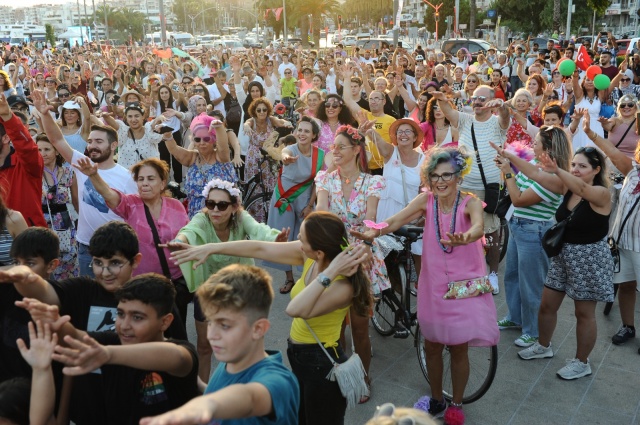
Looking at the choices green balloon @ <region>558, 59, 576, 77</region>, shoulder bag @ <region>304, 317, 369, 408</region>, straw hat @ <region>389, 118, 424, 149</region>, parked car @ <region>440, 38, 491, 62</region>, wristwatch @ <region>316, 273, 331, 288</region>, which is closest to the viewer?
wristwatch @ <region>316, 273, 331, 288</region>

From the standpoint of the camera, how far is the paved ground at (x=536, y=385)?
4391 millimetres

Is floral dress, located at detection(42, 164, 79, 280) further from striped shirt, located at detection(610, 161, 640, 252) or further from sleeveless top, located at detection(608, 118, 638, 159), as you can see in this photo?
sleeveless top, located at detection(608, 118, 638, 159)

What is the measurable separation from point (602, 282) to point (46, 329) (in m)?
3.90

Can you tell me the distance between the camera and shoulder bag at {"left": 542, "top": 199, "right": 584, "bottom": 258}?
4.73 meters

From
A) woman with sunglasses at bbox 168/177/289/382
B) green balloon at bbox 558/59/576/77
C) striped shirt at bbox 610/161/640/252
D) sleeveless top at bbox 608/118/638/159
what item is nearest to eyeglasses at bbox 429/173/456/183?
woman with sunglasses at bbox 168/177/289/382

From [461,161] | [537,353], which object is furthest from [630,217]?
[461,161]

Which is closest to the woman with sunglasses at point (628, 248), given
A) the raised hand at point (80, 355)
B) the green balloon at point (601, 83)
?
the raised hand at point (80, 355)

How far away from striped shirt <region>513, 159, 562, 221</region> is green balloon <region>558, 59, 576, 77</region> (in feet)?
21.9

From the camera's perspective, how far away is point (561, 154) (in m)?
4.85

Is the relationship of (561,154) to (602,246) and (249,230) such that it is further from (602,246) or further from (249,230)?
(249,230)

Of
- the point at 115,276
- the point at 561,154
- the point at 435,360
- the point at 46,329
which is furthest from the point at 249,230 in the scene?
the point at 561,154

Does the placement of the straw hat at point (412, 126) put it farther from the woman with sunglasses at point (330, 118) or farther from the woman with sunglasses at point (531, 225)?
the woman with sunglasses at point (330, 118)

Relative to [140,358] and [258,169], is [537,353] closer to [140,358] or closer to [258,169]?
[140,358]

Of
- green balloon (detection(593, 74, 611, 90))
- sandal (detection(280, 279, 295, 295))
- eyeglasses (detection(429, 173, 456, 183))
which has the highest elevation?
green balloon (detection(593, 74, 611, 90))
